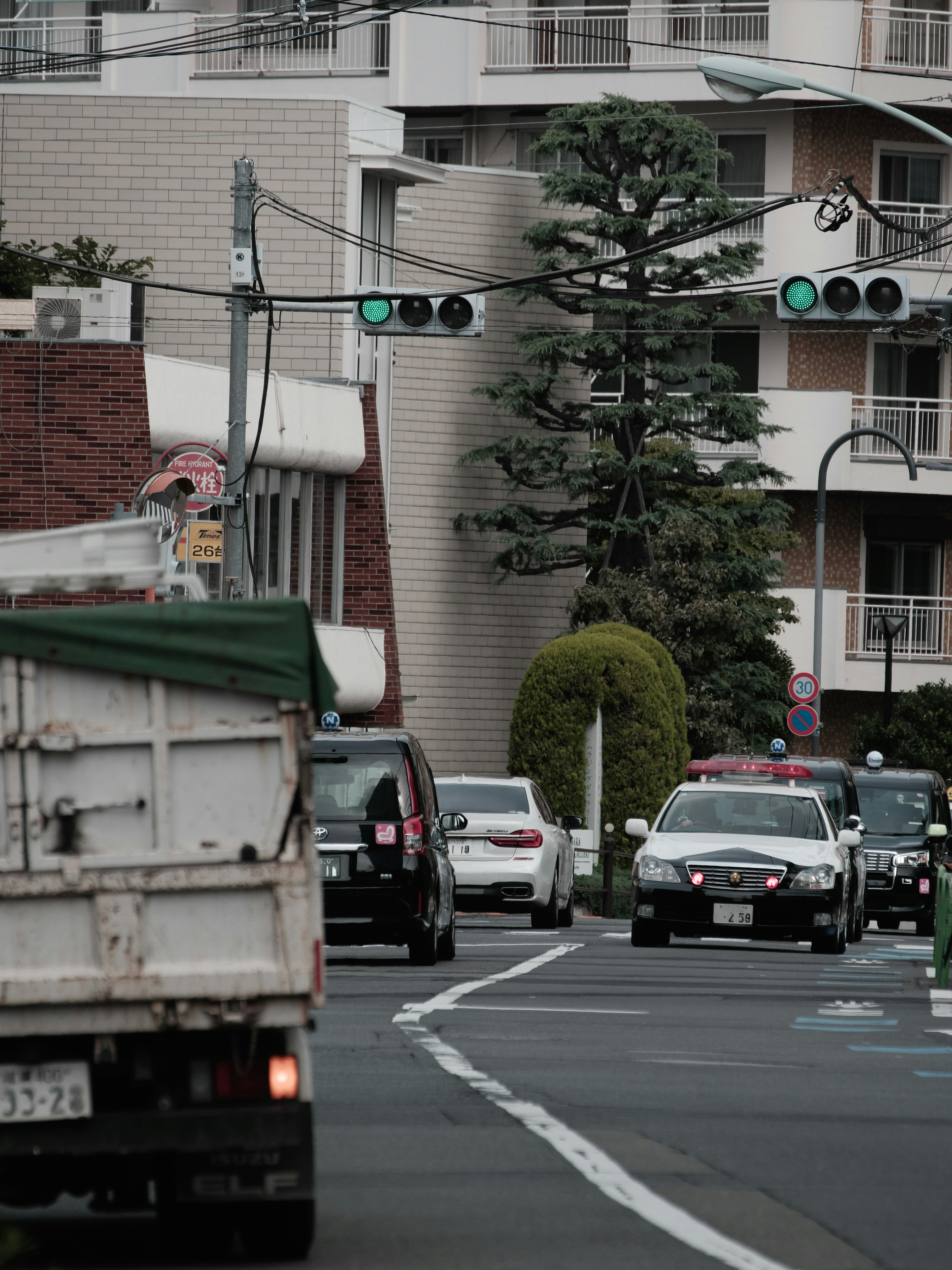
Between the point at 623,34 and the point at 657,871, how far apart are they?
104ft

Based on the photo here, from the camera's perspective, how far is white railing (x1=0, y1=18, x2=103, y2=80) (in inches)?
1973

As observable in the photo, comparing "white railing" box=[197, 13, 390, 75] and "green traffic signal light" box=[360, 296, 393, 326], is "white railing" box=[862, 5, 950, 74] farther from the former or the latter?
"green traffic signal light" box=[360, 296, 393, 326]

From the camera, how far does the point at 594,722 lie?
37.3m

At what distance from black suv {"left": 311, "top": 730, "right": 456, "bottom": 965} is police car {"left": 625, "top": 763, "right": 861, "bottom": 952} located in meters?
3.30

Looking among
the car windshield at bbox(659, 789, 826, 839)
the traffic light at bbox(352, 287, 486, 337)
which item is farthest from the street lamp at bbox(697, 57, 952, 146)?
the car windshield at bbox(659, 789, 826, 839)

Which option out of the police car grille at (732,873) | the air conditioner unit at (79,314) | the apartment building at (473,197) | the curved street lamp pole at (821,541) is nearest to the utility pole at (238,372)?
the air conditioner unit at (79,314)

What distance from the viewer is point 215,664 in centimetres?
734

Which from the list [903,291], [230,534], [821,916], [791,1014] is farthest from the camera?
[230,534]

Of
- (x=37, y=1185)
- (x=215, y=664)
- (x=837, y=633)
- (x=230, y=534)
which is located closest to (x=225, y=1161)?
(x=37, y=1185)

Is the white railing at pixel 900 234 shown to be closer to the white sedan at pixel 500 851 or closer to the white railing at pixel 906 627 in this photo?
the white railing at pixel 906 627

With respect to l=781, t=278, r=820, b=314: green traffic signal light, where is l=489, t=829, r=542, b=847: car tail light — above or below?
below

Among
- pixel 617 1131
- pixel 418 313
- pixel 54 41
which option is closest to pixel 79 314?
pixel 418 313

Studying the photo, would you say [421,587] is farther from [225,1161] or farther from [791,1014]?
[225,1161]

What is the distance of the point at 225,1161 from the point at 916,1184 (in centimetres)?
294
